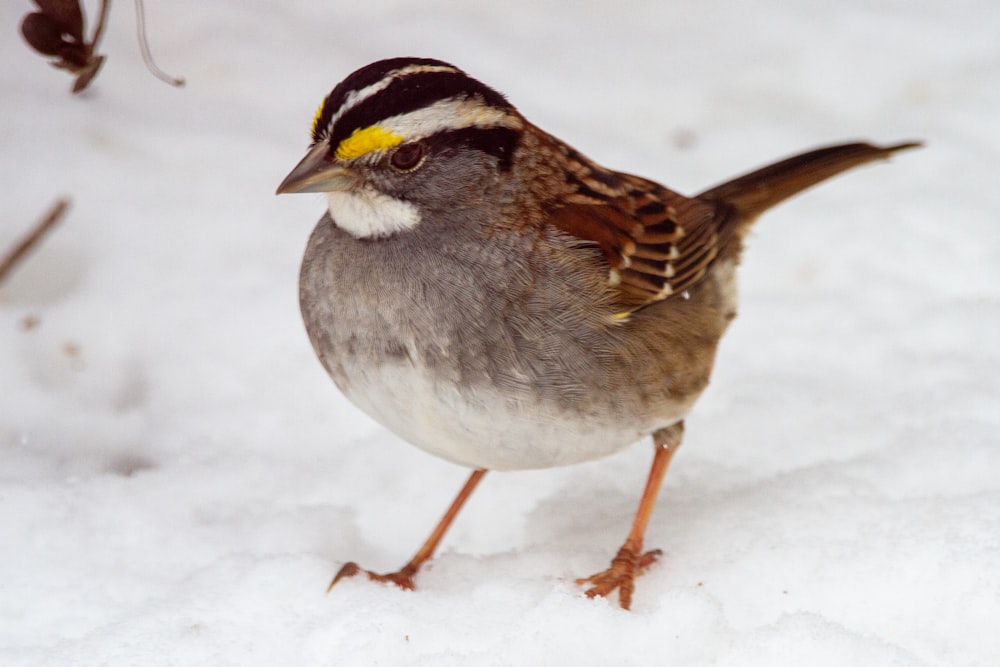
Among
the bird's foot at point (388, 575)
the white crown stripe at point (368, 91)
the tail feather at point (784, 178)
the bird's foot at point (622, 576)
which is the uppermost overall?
the tail feather at point (784, 178)

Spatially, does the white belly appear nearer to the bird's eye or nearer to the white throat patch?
the white throat patch

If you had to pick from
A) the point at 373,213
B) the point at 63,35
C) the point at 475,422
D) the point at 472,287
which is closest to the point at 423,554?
the point at 475,422

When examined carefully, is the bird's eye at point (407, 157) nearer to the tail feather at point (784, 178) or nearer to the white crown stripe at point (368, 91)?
the white crown stripe at point (368, 91)

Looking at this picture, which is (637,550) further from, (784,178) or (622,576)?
(784,178)

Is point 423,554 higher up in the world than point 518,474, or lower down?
lower down

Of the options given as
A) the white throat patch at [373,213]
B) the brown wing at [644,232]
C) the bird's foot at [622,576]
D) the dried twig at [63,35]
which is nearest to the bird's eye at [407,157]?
the white throat patch at [373,213]

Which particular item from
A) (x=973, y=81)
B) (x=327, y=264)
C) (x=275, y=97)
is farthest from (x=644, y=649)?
(x=973, y=81)
